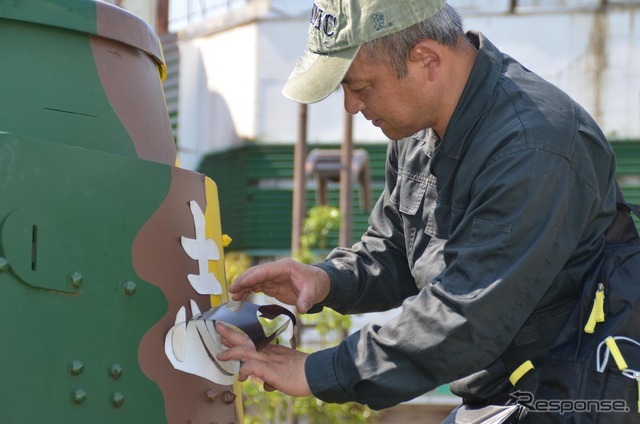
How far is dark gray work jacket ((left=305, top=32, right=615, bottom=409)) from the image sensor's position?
7.57ft

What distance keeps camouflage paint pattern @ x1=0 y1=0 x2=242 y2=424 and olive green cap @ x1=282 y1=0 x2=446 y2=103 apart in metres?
0.35

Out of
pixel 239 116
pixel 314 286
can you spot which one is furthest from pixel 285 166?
pixel 314 286

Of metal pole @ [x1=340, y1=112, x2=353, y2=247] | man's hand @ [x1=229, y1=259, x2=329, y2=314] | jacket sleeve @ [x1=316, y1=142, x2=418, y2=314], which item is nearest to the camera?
man's hand @ [x1=229, y1=259, x2=329, y2=314]

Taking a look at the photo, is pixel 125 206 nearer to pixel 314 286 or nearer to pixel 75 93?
pixel 75 93

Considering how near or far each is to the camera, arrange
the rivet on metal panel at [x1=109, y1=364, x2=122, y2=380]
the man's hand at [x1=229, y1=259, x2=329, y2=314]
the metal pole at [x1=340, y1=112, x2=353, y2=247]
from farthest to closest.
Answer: the metal pole at [x1=340, y1=112, x2=353, y2=247], the man's hand at [x1=229, y1=259, x2=329, y2=314], the rivet on metal panel at [x1=109, y1=364, x2=122, y2=380]

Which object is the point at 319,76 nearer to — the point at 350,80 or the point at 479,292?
the point at 350,80

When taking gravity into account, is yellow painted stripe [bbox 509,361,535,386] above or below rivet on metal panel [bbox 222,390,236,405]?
above

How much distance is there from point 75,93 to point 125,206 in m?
0.29

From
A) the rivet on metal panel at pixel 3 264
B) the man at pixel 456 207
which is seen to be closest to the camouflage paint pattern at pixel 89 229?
the rivet on metal panel at pixel 3 264

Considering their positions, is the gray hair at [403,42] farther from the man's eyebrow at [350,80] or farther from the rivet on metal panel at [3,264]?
the rivet on metal panel at [3,264]

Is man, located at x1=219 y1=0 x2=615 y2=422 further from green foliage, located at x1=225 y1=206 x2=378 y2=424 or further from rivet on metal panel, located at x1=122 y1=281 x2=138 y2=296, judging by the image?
green foliage, located at x1=225 y1=206 x2=378 y2=424

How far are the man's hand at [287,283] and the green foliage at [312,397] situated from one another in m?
4.70

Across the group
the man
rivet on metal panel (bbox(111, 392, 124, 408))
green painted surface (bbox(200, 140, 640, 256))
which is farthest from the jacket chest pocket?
green painted surface (bbox(200, 140, 640, 256))

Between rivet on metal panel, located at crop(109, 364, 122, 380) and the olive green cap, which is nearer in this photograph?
rivet on metal panel, located at crop(109, 364, 122, 380)
